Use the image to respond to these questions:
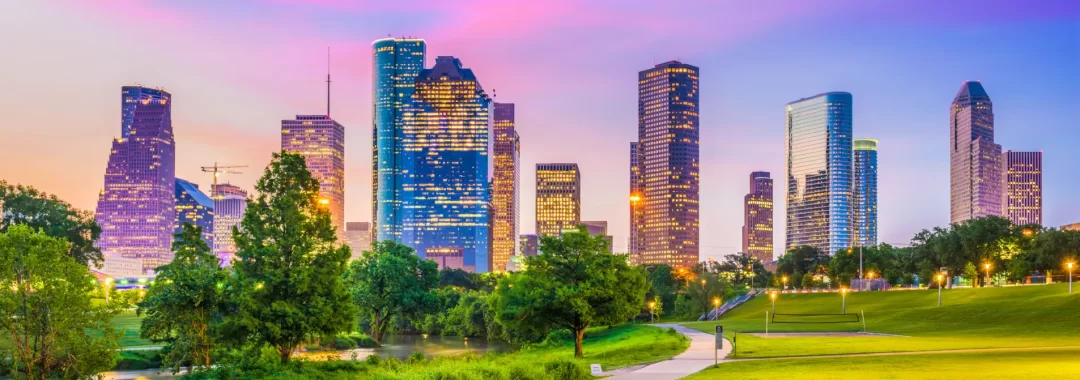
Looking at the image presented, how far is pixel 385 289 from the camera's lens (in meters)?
82.4

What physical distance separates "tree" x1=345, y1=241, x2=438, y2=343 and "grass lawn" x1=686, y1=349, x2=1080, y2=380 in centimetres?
4870

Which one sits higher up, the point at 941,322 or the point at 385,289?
the point at 385,289

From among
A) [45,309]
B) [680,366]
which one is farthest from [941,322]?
[45,309]

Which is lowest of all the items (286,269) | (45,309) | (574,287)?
(45,309)

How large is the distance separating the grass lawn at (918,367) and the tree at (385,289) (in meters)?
48.7

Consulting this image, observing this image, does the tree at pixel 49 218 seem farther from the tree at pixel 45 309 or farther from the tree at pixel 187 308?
the tree at pixel 45 309

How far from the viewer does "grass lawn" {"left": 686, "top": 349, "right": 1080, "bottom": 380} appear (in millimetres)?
31719

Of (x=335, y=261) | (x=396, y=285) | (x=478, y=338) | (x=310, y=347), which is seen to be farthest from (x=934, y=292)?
(x=335, y=261)

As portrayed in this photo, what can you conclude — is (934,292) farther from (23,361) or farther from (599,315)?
(23,361)

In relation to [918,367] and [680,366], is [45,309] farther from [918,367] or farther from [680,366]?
[918,367]

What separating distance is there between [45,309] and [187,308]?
721 cm

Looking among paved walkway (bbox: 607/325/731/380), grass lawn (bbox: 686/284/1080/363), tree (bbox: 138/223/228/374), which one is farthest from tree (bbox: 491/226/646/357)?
tree (bbox: 138/223/228/374)

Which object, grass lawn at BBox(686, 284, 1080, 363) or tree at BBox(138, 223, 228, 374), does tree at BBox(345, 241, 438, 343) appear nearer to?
grass lawn at BBox(686, 284, 1080, 363)

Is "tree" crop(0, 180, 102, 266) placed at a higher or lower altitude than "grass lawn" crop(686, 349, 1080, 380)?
higher
